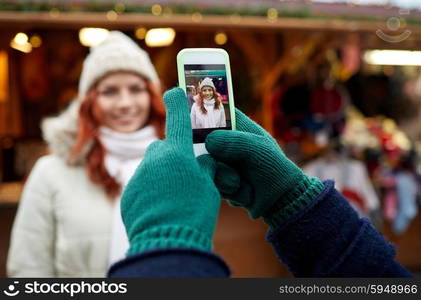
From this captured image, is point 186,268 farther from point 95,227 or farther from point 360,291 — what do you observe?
point 95,227

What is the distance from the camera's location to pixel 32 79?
7781 millimetres

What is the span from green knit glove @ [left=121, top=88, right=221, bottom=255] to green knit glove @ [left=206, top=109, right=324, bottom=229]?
4.7 inches

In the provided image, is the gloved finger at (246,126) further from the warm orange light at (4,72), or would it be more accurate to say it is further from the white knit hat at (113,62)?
the warm orange light at (4,72)

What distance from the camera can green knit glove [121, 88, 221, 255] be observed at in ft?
3.12

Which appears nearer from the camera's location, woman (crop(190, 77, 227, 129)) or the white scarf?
woman (crop(190, 77, 227, 129))

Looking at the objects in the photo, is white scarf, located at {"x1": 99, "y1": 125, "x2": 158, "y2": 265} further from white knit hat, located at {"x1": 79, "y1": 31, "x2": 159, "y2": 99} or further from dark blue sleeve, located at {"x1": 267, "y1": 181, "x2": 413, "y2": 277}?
dark blue sleeve, located at {"x1": 267, "y1": 181, "x2": 413, "y2": 277}

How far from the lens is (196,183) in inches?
40.1

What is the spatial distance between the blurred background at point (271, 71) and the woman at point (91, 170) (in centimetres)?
244

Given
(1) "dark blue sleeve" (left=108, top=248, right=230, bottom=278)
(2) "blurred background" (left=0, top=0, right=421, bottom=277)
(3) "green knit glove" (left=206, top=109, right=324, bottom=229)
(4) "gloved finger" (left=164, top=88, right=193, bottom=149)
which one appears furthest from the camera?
(2) "blurred background" (left=0, top=0, right=421, bottom=277)

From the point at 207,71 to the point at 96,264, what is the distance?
1.23m

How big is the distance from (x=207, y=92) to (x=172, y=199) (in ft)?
1.27

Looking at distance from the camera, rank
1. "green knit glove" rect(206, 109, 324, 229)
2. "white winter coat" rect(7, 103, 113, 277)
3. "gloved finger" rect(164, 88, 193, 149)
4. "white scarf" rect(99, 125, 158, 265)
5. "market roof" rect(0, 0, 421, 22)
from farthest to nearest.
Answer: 1. "market roof" rect(0, 0, 421, 22)
2. "white scarf" rect(99, 125, 158, 265)
3. "white winter coat" rect(7, 103, 113, 277)
4. "green knit glove" rect(206, 109, 324, 229)
5. "gloved finger" rect(164, 88, 193, 149)

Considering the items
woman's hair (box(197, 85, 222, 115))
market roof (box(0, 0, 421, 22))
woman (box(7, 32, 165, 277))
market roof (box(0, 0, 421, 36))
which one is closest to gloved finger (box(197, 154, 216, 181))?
woman's hair (box(197, 85, 222, 115))

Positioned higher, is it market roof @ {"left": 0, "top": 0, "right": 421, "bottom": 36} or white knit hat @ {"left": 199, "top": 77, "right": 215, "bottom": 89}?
market roof @ {"left": 0, "top": 0, "right": 421, "bottom": 36}
